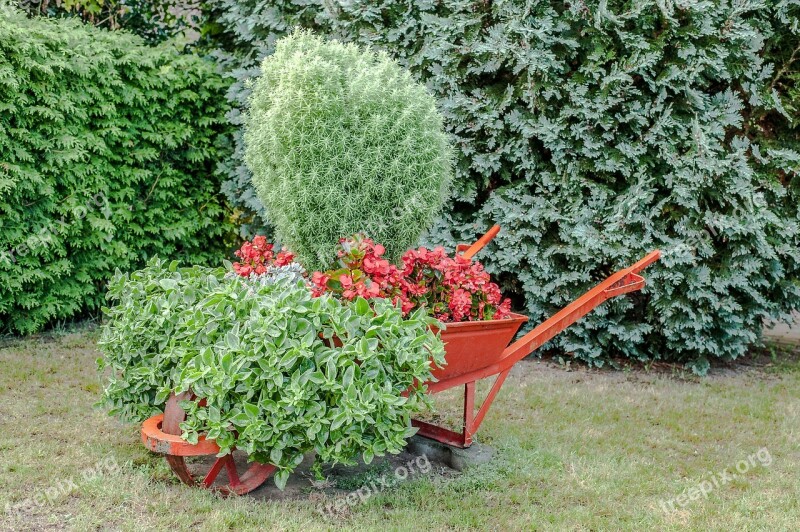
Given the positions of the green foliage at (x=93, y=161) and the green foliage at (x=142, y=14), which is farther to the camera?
the green foliage at (x=142, y=14)

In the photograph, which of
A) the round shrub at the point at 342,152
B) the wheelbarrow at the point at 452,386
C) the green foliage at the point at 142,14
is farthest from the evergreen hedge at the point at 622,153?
the round shrub at the point at 342,152

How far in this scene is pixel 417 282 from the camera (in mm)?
3109

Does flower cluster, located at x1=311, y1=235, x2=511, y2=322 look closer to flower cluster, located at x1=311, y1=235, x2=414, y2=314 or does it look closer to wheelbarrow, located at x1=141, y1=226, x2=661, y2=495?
flower cluster, located at x1=311, y1=235, x2=414, y2=314

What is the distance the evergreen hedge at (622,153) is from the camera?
4859 mm

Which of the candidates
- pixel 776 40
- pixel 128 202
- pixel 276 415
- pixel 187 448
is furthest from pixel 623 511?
pixel 128 202

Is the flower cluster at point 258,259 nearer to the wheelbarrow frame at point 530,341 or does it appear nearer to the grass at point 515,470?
the grass at point 515,470

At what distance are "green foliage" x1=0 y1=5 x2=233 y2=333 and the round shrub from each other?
2.31 meters

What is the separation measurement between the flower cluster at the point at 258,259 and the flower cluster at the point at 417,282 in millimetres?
294

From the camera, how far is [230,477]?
9.02ft

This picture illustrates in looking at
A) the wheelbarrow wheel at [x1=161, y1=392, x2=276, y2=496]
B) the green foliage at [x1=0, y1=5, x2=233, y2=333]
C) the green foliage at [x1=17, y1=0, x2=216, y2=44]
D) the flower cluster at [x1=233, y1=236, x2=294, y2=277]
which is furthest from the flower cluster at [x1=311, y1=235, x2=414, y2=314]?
the green foliage at [x1=17, y1=0, x2=216, y2=44]

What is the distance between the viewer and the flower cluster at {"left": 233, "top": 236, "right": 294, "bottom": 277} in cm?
322

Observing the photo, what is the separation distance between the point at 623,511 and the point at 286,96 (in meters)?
2.11

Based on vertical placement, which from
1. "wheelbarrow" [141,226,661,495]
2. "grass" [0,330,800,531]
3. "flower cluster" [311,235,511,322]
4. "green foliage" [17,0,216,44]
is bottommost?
"grass" [0,330,800,531]

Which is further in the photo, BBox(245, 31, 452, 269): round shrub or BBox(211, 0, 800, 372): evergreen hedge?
BBox(211, 0, 800, 372): evergreen hedge
